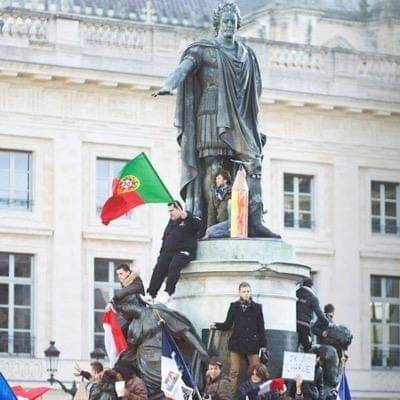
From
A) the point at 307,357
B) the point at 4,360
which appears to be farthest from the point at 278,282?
the point at 4,360

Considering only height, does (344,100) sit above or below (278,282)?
above

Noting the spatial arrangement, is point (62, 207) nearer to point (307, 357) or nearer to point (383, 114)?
point (383, 114)

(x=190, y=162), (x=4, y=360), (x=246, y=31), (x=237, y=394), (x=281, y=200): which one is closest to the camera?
(x=237, y=394)

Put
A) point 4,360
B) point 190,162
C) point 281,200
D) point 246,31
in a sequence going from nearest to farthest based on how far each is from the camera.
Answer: point 190,162, point 4,360, point 281,200, point 246,31

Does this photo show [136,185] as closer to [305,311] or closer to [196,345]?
[305,311]

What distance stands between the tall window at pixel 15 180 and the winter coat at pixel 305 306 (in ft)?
94.7

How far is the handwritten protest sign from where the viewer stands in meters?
19.6

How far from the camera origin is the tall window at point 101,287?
163ft

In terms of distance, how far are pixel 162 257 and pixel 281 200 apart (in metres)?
32.7

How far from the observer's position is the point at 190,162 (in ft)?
67.5

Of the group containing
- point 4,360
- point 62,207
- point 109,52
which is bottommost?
point 4,360

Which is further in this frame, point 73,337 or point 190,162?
point 73,337

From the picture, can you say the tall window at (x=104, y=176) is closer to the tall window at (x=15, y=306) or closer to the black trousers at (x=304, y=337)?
the tall window at (x=15, y=306)

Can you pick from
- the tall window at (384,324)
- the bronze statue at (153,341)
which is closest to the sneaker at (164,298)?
the bronze statue at (153,341)
